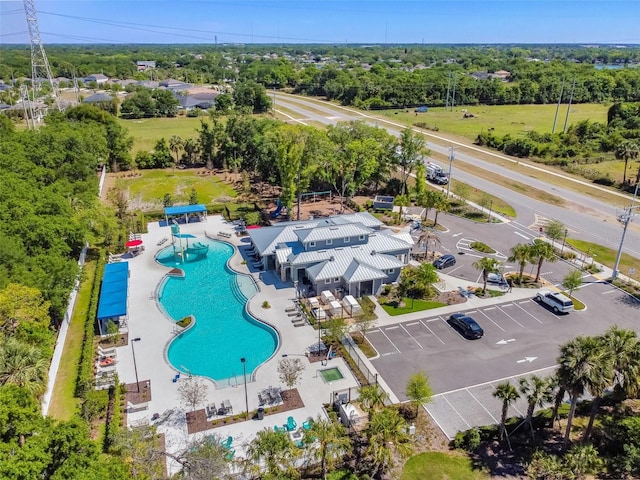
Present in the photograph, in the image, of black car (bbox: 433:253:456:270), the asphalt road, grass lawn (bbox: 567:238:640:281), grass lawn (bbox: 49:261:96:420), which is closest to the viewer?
grass lawn (bbox: 49:261:96:420)

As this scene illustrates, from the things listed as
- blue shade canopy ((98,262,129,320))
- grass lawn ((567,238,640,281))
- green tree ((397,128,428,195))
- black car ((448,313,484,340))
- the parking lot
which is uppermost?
green tree ((397,128,428,195))

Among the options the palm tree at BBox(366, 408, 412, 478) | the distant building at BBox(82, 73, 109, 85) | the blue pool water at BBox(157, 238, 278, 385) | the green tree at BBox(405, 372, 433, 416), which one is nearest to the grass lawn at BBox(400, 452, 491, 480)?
the palm tree at BBox(366, 408, 412, 478)

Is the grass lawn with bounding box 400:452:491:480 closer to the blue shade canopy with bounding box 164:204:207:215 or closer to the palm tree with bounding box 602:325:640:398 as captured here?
the palm tree with bounding box 602:325:640:398

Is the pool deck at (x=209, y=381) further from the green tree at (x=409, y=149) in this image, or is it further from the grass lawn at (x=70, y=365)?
the green tree at (x=409, y=149)

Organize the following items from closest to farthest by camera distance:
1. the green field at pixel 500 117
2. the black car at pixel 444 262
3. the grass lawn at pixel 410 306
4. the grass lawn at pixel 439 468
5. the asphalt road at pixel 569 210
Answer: the grass lawn at pixel 439 468 < the grass lawn at pixel 410 306 < the black car at pixel 444 262 < the asphalt road at pixel 569 210 < the green field at pixel 500 117

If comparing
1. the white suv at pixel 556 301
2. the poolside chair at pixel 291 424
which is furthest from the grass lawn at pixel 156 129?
the white suv at pixel 556 301
